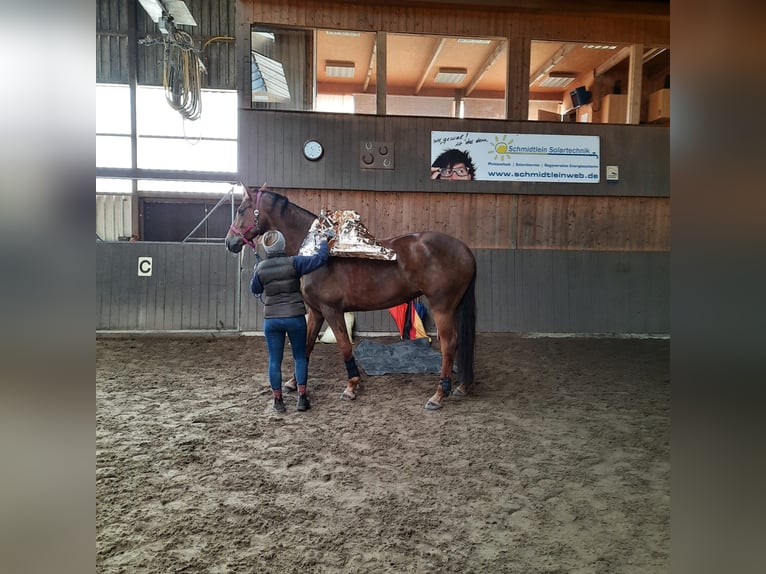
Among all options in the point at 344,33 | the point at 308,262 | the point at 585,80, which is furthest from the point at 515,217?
the point at 308,262

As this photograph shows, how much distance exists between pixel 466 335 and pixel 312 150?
13.5ft

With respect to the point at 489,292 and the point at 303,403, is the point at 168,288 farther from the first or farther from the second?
the point at 489,292

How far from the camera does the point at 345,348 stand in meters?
3.95

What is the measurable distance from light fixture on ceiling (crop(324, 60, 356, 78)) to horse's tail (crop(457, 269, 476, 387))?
14.7 feet

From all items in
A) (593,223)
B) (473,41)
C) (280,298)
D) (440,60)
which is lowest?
(280,298)

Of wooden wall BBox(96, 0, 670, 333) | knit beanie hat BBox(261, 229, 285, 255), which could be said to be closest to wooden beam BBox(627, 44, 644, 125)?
wooden wall BBox(96, 0, 670, 333)

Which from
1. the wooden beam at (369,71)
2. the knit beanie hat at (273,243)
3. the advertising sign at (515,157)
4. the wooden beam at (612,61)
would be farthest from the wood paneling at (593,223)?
the knit beanie hat at (273,243)

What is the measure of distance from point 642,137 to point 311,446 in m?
7.13

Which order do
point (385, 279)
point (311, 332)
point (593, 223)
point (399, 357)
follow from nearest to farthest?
point (385, 279), point (311, 332), point (399, 357), point (593, 223)

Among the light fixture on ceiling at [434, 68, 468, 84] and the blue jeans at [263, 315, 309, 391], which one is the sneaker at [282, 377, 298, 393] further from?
the light fixture on ceiling at [434, 68, 468, 84]

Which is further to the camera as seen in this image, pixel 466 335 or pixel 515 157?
pixel 515 157
